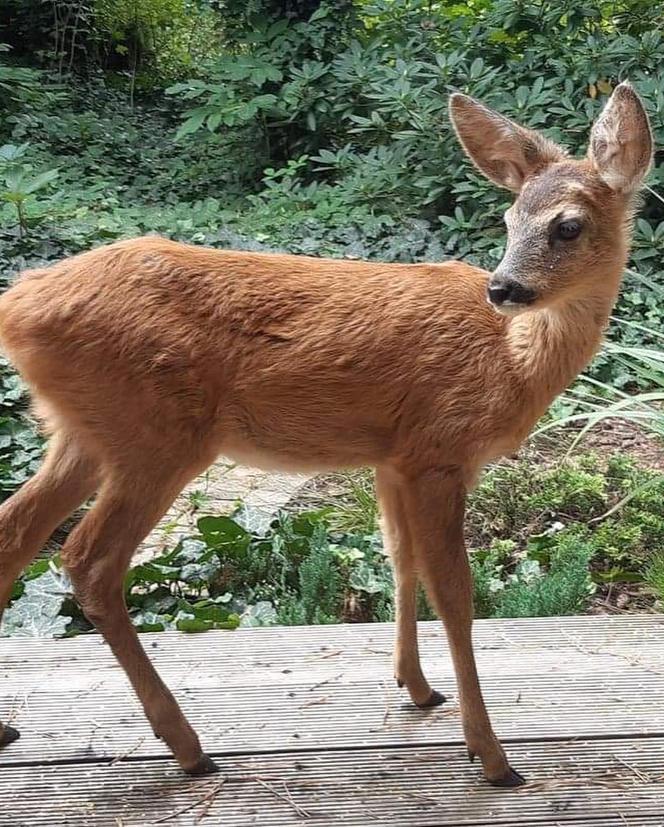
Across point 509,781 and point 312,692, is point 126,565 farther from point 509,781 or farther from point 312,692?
point 509,781

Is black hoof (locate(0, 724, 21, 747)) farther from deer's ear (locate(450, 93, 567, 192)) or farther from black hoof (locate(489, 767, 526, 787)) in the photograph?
deer's ear (locate(450, 93, 567, 192))

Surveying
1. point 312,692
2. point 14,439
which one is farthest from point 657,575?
point 14,439

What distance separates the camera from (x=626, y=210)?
2.64 metres

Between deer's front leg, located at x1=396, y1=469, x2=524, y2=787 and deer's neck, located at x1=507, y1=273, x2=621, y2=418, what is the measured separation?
1.00 feet

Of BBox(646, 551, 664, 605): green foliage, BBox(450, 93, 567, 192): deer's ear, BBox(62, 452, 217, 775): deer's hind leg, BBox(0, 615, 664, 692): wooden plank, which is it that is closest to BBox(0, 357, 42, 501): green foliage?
BBox(0, 615, 664, 692): wooden plank

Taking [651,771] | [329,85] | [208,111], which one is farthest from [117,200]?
[651,771]

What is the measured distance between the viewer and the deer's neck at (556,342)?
260cm

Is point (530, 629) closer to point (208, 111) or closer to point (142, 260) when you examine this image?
point (142, 260)

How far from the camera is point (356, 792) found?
2588mm

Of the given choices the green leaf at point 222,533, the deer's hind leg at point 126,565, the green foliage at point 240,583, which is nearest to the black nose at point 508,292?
the deer's hind leg at point 126,565

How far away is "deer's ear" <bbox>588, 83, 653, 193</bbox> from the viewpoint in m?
2.53

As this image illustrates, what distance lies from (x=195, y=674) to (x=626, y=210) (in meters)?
1.76

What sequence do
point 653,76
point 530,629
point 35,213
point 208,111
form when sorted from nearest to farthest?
point 530,629 → point 35,213 → point 653,76 → point 208,111

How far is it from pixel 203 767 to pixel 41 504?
2.53 feet
